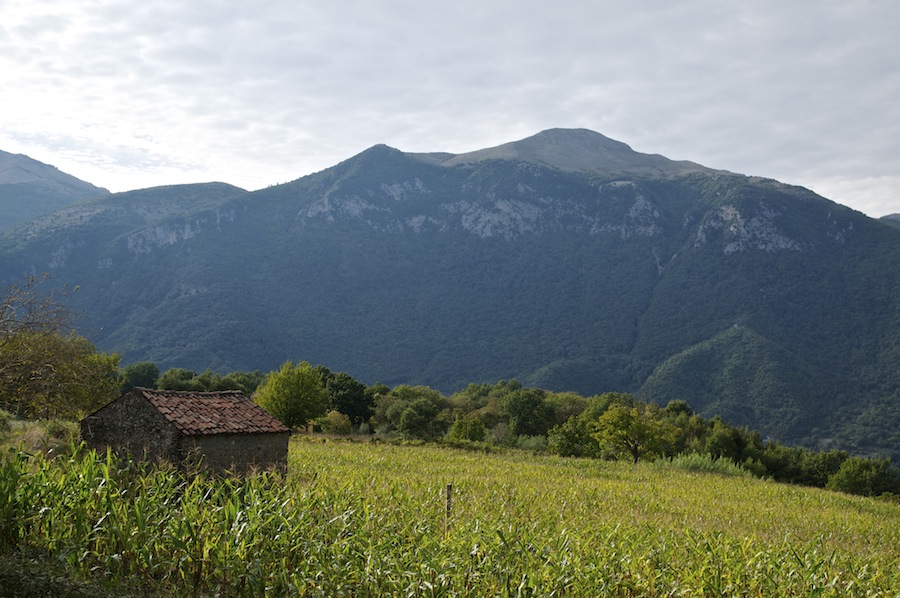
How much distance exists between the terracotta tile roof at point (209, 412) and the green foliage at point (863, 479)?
198 ft

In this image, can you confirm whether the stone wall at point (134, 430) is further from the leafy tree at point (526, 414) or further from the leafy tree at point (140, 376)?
the leafy tree at point (140, 376)

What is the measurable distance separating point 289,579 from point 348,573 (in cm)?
95

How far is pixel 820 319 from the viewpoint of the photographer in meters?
168

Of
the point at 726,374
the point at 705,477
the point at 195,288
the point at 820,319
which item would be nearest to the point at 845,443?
the point at 726,374

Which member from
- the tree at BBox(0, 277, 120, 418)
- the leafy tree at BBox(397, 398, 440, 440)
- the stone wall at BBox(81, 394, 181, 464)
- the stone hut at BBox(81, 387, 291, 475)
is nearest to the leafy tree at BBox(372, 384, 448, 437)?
the leafy tree at BBox(397, 398, 440, 440)

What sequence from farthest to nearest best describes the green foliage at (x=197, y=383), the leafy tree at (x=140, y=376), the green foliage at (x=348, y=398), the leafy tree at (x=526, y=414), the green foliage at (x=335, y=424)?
the leafy tree at (x=140, y=376)
the leafy tree at (x=526, y=414)
the green foliage at (x=197, y=383)
the green foliage at (x=348, y=398)
the green foliage at (x=335, y=424)

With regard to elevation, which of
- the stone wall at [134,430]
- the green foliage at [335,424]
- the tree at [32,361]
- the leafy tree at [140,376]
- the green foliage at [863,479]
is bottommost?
the green foliage at [863,479]

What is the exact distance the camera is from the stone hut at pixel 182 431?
48.1 feet

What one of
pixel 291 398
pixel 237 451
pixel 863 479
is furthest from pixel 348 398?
pixel 863 479

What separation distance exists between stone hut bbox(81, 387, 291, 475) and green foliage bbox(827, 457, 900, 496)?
2390 inches

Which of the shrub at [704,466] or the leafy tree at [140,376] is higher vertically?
the leafy tree at [140,376]

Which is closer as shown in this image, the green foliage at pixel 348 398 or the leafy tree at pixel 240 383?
the green foliage at pixel 348 398

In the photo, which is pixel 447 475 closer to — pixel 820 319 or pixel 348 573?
pixel 348 573

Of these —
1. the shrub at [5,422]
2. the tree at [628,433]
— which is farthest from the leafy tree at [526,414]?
the shrub at [5,422]
